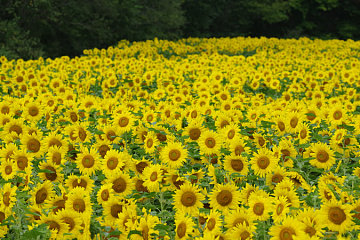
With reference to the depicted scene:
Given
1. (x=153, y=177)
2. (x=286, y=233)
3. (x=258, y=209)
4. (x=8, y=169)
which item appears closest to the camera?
(x=286, y=233)

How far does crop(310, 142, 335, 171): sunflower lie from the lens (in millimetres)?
4000

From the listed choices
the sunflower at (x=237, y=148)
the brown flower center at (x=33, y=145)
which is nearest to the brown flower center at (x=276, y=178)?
the sunflower at (x=237, y=148)

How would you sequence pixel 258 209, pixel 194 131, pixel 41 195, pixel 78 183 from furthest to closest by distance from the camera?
pixel 194 131
pixel 78 183
pixel 41 195
pixel 258 209

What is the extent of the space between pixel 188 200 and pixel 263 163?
830mm

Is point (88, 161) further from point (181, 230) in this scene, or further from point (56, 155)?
point (181, 230)

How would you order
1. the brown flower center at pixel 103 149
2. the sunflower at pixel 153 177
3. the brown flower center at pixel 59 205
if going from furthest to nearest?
1. the brown flower center at pixel 103 149
2. the sunflower at pixel 153 177
3. the brown flower center at pixel 59 205

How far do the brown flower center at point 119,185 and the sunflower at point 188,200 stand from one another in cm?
49

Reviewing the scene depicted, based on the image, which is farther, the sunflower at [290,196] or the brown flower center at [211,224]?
the sunflower at [290,196]

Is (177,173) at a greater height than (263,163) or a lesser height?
lesser

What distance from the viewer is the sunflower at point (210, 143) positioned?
4.01 meters

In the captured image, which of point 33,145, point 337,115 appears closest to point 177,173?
point 33,145

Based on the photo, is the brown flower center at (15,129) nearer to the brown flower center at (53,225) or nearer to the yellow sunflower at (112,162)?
the yellow sunflower at (112,162)

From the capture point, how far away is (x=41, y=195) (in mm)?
3109

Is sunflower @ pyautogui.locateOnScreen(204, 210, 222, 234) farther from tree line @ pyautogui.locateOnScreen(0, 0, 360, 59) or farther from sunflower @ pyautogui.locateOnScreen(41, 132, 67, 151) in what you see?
tree line @ pyautogui.locateOnScreen(0, 0, 360, 59)
